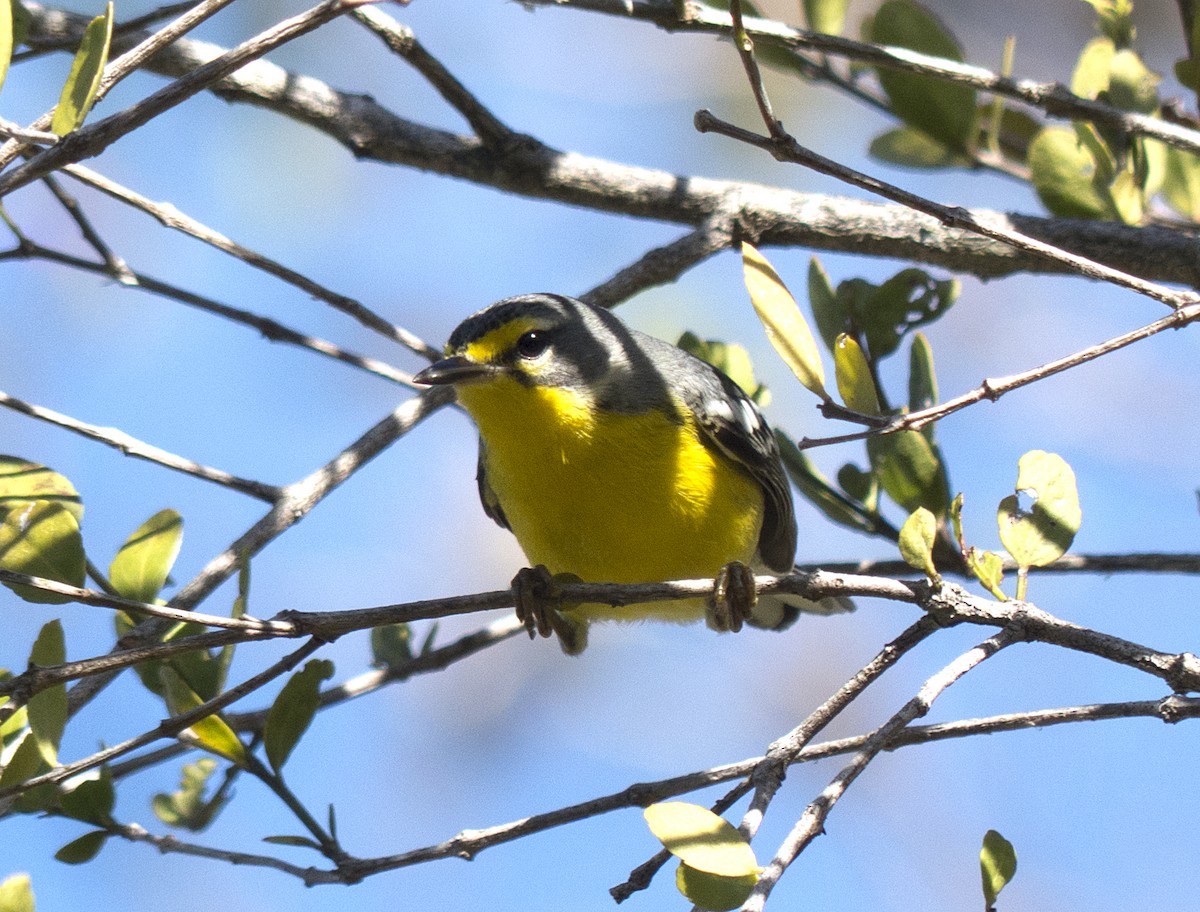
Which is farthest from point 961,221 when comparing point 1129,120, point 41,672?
point 41,672

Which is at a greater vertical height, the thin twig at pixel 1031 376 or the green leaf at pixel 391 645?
the green leaf at pixel 391 645

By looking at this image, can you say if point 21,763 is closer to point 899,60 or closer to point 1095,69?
point 899,60

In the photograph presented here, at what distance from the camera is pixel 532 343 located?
414 cm

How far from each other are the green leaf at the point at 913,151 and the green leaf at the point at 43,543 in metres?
3.04

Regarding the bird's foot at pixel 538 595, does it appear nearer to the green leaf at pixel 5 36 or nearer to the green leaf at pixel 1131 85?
the green leaf at pixel 5 36

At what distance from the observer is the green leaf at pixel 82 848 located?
2807 mm

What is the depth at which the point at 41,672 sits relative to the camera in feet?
6.73

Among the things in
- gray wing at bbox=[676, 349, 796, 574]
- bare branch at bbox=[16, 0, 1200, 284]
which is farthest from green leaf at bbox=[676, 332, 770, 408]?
bare branch at bbox=[16, 0, 1200, 284]

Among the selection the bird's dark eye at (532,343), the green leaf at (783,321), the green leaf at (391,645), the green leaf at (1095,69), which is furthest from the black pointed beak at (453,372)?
the green leaf at (1095,69)

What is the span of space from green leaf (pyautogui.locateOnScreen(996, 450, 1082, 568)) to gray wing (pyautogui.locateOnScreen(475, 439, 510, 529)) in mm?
2175

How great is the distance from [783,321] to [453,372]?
1.58 meters

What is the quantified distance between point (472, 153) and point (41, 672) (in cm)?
260

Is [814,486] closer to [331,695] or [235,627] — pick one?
[331,695]

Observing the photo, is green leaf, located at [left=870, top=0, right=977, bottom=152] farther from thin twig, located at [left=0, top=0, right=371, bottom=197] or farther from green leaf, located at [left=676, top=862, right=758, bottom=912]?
green leaf, located at [left=676, top=862, right=758, bottom=912]
